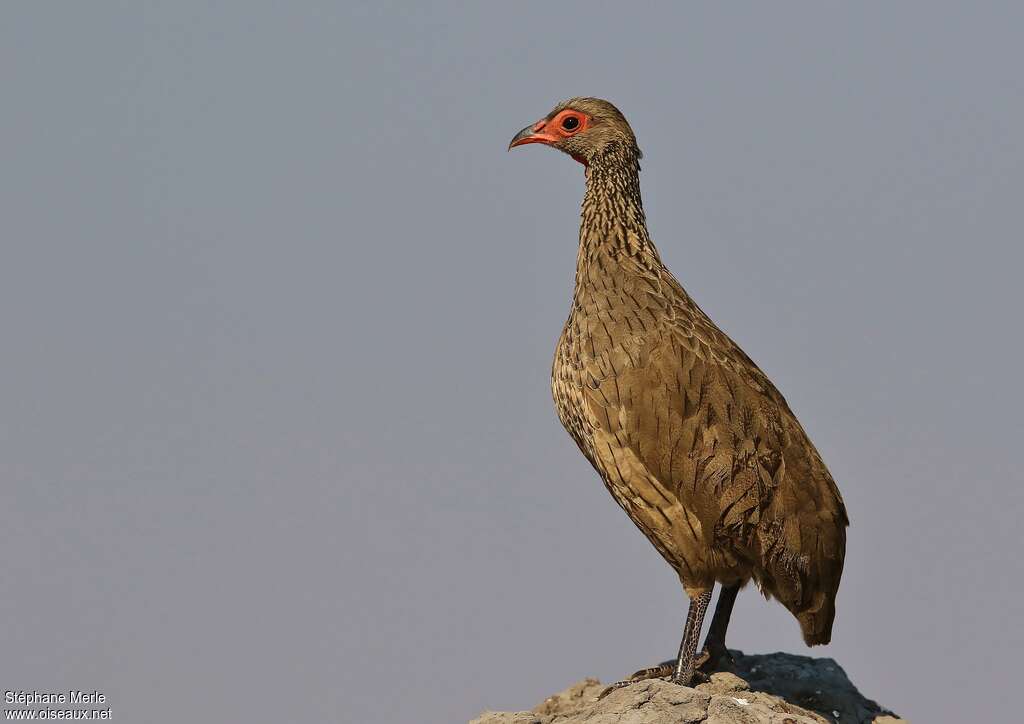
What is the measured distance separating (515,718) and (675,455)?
1.98m

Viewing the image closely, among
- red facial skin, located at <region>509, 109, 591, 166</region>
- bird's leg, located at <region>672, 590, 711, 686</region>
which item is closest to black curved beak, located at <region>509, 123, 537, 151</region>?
red facial skin, located at <region>509, 109, 591, 166</region>

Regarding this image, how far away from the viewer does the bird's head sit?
11.5 m

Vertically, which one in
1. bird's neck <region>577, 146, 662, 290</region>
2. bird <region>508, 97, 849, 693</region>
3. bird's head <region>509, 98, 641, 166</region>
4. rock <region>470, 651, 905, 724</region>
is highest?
bird's head <region>509, 98, 641, 166</region>

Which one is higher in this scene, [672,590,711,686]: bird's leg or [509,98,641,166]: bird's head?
[509,98,641,166]: bird's head

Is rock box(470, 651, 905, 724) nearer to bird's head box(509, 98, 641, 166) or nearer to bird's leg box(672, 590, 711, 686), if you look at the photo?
bird's leg box(672, 590, 711, 686)

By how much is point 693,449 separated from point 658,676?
1.77 metres

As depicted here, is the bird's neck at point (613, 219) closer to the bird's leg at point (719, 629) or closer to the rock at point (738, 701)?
the bird's leg at point (719, 629)

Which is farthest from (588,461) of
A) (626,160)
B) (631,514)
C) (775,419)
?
(626,160)

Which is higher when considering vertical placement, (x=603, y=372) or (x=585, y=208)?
(x=585, y=208)

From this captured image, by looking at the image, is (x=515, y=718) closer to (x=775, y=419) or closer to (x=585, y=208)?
(x=775, y=419)

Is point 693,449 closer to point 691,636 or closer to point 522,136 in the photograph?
point 691,636

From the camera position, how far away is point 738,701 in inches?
391

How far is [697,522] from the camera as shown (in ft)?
33.3

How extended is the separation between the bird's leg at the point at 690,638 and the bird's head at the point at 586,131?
333 cm
